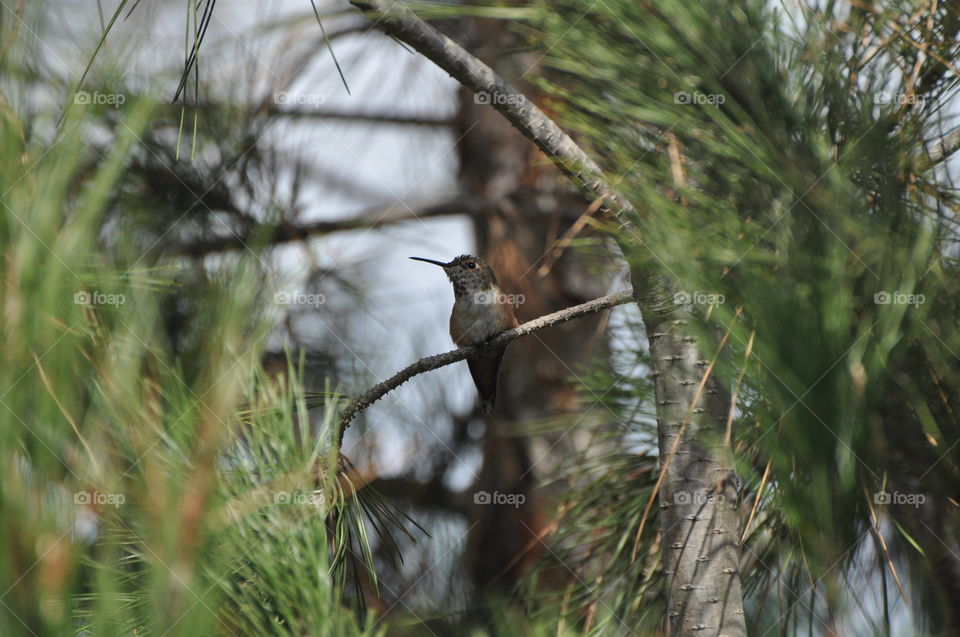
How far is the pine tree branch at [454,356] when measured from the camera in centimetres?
164

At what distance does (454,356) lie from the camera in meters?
2.08

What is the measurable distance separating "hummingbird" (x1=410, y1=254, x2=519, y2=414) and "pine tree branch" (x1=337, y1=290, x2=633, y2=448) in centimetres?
126

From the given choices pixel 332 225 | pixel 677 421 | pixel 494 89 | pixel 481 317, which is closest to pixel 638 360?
pixel 677 421

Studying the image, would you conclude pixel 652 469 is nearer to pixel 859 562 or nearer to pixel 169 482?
pixel 859 562

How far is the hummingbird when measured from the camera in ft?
11.2

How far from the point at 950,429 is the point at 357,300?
2.81 m

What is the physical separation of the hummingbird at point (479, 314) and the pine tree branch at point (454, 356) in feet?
4.14

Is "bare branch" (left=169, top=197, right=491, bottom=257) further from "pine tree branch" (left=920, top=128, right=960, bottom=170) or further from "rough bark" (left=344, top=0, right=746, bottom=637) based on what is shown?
"pine tree branch" (left=920, top=128, right=960, bottom=170)

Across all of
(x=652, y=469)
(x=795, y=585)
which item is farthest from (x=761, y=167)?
(x=652, y=469)

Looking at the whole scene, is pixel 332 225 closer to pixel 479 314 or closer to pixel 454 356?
pixel 479 314

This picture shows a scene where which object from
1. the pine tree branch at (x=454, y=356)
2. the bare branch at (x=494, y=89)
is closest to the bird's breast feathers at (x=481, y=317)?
the pine tree branch at (x=454, y=356)

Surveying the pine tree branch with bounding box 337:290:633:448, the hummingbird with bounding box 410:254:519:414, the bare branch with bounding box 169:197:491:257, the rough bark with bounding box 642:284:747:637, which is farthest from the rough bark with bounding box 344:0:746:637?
the hummingbird with bounding box 410:254:519:414

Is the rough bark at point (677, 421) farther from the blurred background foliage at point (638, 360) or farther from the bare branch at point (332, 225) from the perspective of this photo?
the bare branch at point (332, 225)

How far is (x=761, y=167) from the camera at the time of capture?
1.01 m
